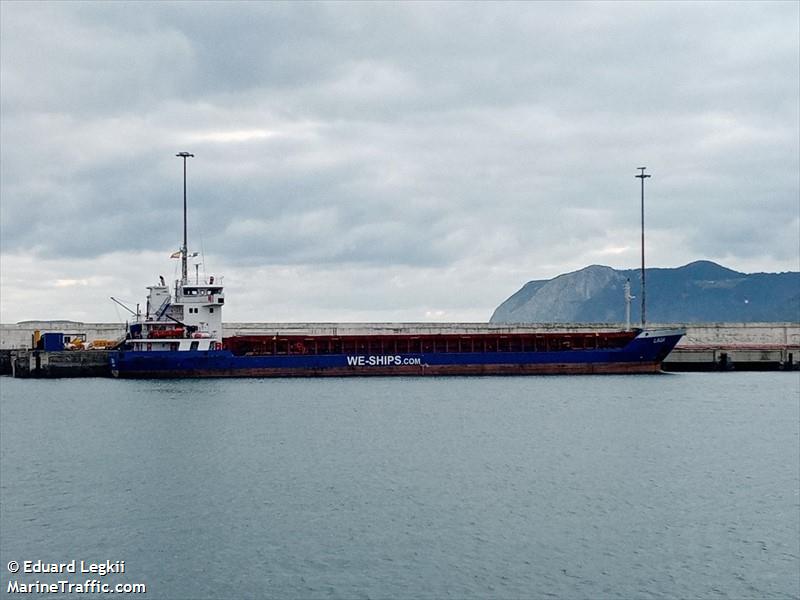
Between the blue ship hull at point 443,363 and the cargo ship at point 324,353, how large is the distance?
0.23 feet

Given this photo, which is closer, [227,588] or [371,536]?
[227,588]

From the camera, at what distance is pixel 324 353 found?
70.2 meters

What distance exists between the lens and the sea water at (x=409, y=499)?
20234 mm

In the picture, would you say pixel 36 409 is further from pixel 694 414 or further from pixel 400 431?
pixel 694 414

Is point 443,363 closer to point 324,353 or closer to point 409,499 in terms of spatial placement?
point 324,353

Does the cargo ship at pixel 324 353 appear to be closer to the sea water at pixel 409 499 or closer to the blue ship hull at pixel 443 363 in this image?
the blue ship hull at pixel 443 363

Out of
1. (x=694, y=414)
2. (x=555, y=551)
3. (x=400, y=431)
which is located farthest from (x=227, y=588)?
(x=694, y=414)

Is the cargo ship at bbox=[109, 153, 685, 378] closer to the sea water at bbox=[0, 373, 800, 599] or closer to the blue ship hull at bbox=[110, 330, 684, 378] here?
the blue ship hull at bbox=[110, 330, 684, 378]

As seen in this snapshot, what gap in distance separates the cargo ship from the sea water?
17078mm

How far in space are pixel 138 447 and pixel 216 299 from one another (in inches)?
1299

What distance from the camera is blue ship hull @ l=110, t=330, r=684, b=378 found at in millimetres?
66500

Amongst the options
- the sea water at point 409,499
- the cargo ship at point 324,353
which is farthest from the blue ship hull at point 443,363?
the sea water at point 409,499

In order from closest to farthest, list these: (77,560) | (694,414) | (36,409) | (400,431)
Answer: (77,560) < (400,431) < (694,414) < (36,409)

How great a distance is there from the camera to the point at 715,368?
259 feet
